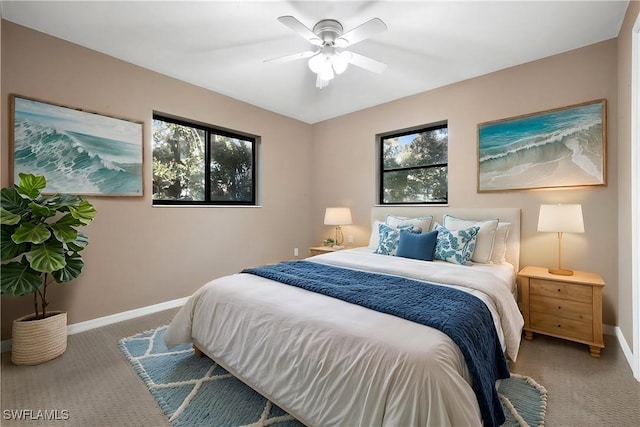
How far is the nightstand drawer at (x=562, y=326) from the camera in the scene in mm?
2211

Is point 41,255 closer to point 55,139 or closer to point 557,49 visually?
point 55,139

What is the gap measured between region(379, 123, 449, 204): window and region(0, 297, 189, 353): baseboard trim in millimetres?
3024

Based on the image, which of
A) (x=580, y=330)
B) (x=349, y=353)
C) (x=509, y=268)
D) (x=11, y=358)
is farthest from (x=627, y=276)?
(x=11, y=358)

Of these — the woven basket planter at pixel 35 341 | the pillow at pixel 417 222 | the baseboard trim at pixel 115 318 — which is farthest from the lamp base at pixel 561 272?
the woven basket planter at pixel 35 341

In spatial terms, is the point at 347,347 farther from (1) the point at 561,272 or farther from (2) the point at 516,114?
(2) the point at 516,114

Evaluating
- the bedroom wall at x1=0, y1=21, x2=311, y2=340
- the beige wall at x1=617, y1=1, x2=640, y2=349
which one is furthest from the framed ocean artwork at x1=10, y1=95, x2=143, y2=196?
the beige wall at x1=617, y1=1, x2=640, y2=349

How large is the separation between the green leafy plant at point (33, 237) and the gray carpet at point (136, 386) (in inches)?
20.4

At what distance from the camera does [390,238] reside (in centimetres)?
306

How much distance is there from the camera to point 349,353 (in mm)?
1258

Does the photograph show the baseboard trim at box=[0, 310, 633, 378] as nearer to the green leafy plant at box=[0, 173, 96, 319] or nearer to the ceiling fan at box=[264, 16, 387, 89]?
the green leafy plant at box=[0, 173, 96, 319]

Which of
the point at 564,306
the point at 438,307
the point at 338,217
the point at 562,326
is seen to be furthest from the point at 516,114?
the point at 438,307

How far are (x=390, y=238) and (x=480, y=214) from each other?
1019 millimetres

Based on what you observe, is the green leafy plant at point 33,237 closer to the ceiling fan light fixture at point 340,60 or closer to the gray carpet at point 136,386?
the gray carpet at point 136,386

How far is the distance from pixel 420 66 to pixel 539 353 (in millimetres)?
2816
